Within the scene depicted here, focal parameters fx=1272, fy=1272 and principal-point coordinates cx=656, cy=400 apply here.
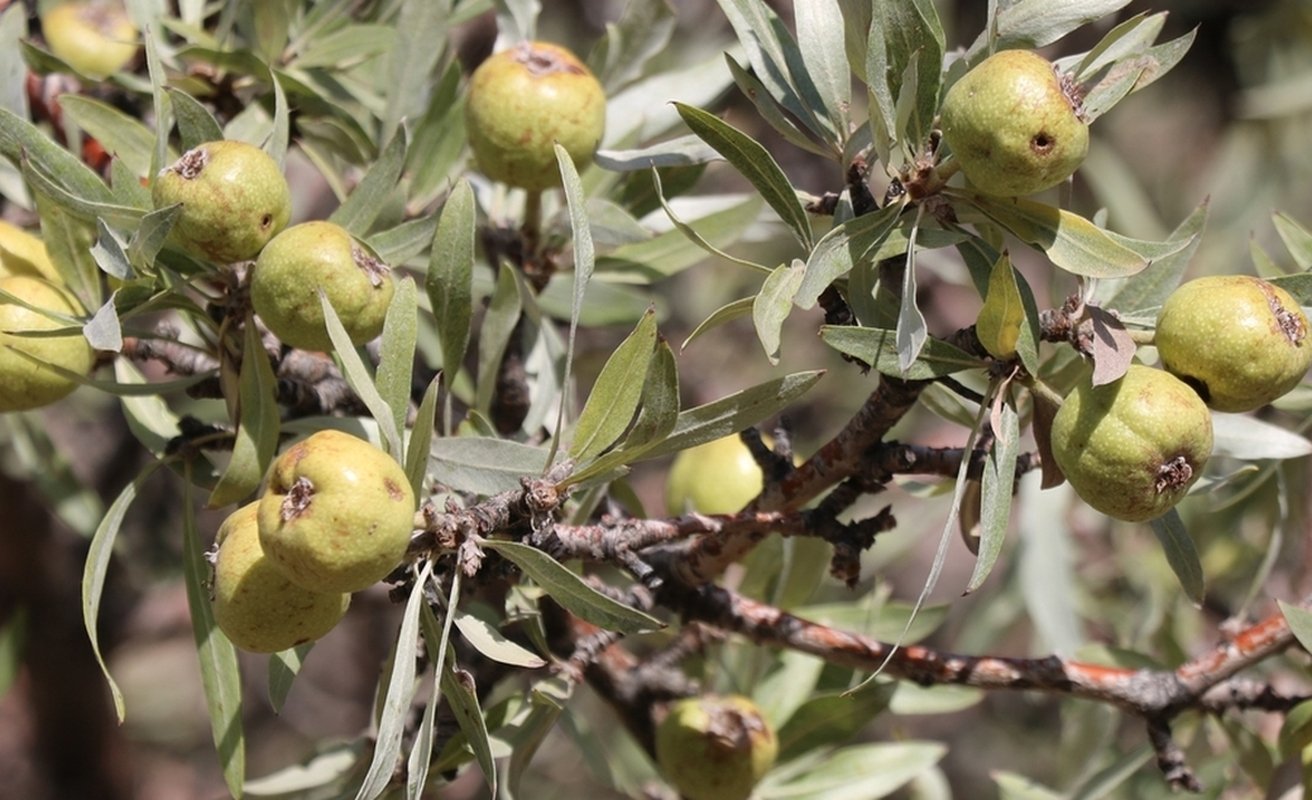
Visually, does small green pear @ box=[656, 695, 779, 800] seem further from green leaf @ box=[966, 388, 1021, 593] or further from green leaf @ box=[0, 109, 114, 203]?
green leaf @ box=[0, 109, 114, 203]

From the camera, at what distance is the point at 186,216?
1166mm

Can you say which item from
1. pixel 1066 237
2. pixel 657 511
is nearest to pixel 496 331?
pixel 1066 237

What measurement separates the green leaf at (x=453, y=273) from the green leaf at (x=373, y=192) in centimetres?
8

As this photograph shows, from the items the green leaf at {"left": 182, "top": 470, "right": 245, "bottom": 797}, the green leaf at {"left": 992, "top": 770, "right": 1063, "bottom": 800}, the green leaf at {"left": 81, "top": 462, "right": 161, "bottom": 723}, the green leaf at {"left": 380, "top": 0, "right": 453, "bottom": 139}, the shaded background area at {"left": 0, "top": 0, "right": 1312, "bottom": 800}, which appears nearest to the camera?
the green leaf at {"left": 81, "top": 462, "right": 161, "bottom": 723}

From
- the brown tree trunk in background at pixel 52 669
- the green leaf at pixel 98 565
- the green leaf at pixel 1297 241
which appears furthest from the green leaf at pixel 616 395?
the brown tree trunk in background at pixel 52 669

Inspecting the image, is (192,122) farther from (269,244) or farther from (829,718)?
(829,718)

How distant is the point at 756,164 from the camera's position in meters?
1.17

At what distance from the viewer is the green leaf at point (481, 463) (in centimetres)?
121

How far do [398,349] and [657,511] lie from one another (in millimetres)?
2466

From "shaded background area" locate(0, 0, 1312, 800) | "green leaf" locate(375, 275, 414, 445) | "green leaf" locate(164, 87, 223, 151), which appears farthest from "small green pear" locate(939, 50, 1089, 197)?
"shaded background area" locate(0, 0, 1312, 800)

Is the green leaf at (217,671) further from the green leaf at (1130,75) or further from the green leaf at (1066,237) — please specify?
the green leaf at (1130,75)

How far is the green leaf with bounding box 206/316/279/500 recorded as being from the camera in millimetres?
1225

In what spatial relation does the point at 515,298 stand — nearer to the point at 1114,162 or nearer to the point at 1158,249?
the point at 1158,249

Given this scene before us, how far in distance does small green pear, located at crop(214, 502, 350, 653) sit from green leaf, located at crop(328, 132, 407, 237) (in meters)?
0.36
